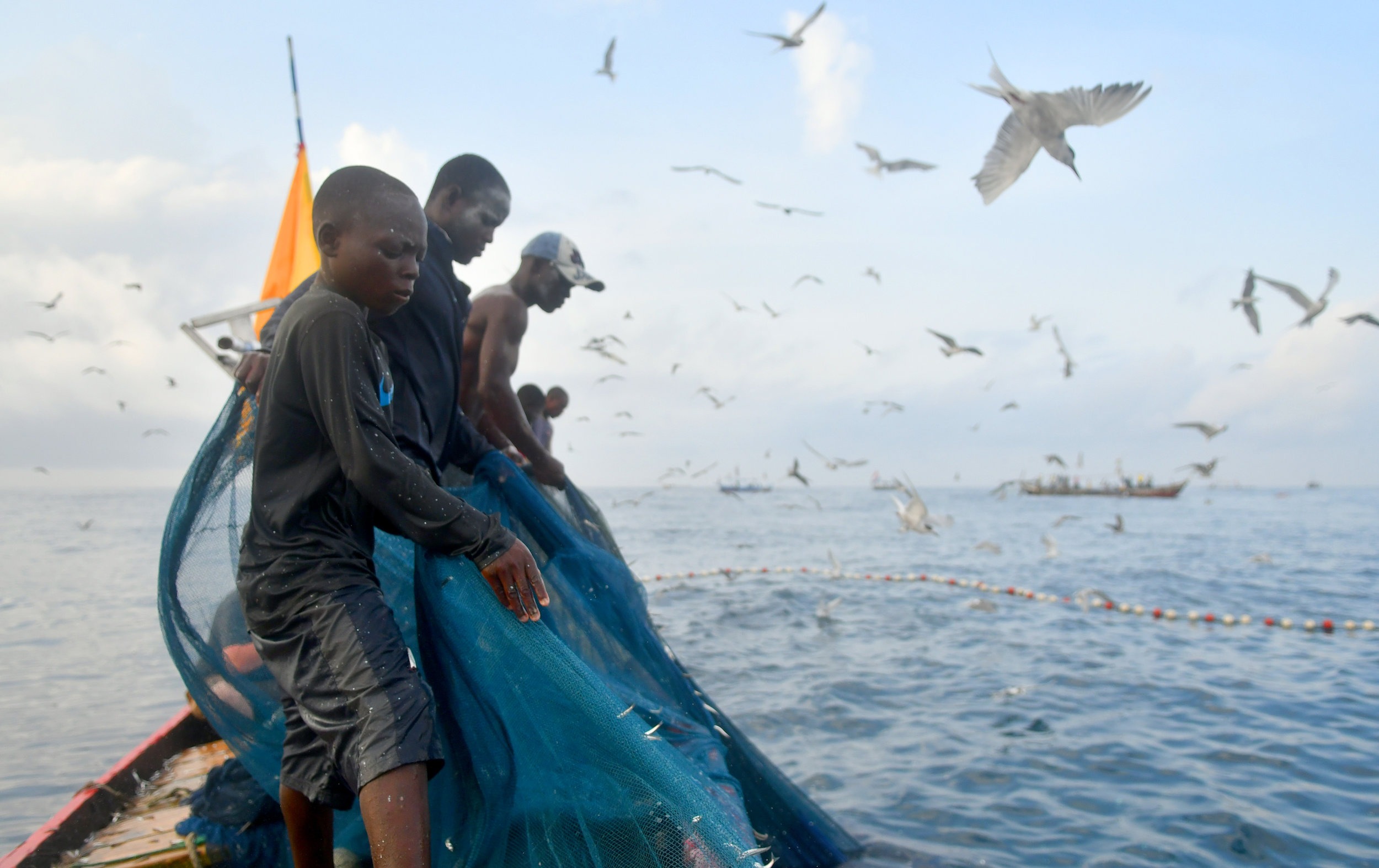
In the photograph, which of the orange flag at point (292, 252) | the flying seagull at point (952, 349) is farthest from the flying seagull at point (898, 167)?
the orange flag at point (292, 252)

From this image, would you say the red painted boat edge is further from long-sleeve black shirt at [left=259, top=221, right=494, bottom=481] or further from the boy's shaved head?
the boy's shaved head

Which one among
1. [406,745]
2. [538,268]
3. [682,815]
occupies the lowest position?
[682,815]

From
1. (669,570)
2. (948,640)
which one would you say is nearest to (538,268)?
(948,640)

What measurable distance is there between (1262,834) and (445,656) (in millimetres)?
4571

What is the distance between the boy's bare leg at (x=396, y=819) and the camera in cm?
160

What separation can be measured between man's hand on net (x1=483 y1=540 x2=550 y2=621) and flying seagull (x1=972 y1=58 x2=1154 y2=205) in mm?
Result: 3583

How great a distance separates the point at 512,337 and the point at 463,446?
1.01 m

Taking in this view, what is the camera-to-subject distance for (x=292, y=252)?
8.27 metres

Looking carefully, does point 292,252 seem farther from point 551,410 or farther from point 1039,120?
point 1039,120

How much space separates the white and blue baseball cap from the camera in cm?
381

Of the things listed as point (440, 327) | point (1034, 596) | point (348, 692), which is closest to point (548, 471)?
point (440, 327)

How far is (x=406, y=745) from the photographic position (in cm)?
164

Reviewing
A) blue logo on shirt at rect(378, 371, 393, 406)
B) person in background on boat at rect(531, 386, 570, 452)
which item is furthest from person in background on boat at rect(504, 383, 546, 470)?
Result: blue logo on shirt at rect(378, 371, 393, 406)

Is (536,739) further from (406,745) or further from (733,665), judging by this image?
(733,665)
